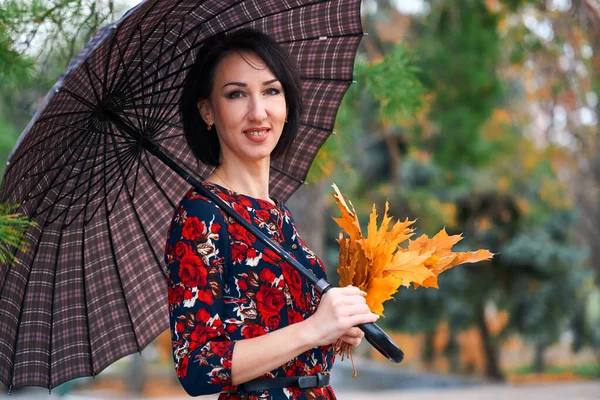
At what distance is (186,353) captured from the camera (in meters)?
1.73

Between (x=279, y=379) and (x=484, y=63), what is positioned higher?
(x=484, y=63)

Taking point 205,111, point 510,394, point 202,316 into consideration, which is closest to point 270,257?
point 202,316

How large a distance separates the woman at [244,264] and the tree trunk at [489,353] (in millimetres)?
13864

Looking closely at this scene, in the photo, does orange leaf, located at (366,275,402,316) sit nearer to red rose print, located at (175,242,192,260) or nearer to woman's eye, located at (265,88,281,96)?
red rose print, located at (175,242,192,260)

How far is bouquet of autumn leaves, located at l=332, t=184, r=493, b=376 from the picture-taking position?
1828mm

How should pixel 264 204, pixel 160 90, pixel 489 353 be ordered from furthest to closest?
pixel 489 353
pixel 160 90
pixel 264 204

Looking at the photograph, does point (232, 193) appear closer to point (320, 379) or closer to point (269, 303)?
point (269, 303)

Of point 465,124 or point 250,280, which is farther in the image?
point 465,124

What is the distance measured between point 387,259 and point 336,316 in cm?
24

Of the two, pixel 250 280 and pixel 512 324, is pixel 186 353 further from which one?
pixel 512 324

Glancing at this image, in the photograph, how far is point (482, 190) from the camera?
14328 mm

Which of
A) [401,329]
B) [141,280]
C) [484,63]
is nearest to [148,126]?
[141,280]

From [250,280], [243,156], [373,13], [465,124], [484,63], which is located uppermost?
[373,13]

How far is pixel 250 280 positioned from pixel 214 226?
155 millimetres
